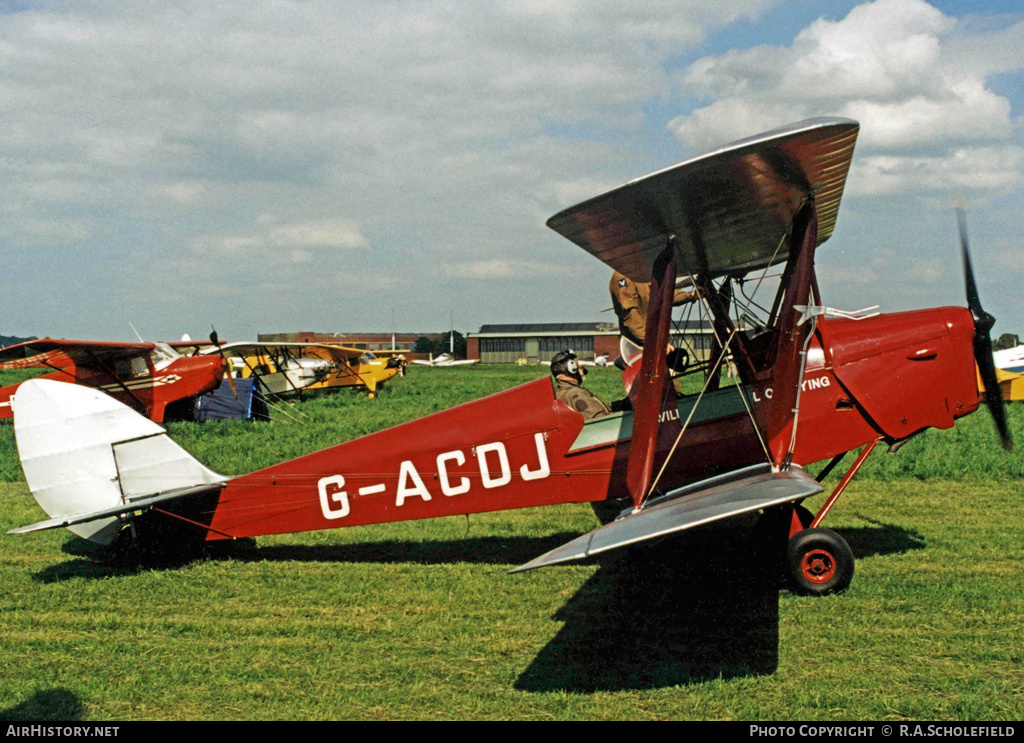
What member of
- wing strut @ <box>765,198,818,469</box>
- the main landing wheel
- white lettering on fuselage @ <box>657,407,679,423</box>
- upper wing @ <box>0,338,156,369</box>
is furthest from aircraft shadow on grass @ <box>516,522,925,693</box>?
upper wing @ <box>0,338,156,369</box>

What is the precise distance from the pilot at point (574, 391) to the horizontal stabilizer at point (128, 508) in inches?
111

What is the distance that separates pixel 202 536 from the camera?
246 inches

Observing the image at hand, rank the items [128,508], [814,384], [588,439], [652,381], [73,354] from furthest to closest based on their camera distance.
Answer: [73,354] → [588,439] → [128,508] → [814,384] → [652,381]

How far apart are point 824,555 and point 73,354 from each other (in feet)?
52.5

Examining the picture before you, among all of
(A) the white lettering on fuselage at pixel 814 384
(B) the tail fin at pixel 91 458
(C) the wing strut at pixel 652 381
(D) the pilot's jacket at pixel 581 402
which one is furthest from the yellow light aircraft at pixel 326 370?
(C) the wing strut at pixel 652 381

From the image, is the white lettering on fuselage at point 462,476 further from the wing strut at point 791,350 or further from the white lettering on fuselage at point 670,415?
the wing strut at point 791,350

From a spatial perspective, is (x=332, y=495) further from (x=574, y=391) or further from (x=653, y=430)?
(x=653, y=430)

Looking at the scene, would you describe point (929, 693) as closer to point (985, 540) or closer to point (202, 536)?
point (985, 540)

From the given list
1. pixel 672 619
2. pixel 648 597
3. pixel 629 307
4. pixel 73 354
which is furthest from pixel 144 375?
pixel 672 619

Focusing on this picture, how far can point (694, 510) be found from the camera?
13.0 feet

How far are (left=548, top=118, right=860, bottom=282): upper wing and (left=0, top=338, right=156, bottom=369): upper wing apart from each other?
13.0 meters

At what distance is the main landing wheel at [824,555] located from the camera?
5.00m

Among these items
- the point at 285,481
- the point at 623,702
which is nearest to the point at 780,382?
the point at 623,702
